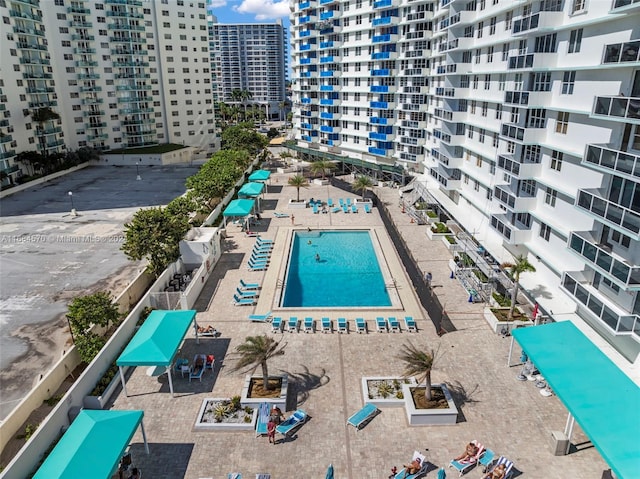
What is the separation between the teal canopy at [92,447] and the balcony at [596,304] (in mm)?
19117

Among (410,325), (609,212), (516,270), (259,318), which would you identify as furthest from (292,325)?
(609,212)

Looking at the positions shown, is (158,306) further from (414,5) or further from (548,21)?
(414,5)

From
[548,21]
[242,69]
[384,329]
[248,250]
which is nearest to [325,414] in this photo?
[384,329]

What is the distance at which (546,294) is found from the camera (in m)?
25.3

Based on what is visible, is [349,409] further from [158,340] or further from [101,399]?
[101,399]

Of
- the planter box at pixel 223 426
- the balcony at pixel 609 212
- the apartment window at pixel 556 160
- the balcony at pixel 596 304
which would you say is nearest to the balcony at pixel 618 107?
the balcony at pixel 609 212

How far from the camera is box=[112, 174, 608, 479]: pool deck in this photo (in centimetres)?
1630

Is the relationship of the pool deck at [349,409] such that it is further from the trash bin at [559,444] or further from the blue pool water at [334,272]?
the blue pool water at [334,272]

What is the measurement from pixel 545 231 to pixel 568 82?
8328mm

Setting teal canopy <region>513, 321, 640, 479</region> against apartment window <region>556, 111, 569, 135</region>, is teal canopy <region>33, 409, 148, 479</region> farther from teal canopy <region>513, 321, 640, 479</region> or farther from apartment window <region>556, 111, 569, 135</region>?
apartment window <region>556, 111, 569, 135</region>

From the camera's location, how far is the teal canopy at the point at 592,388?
14.1 m

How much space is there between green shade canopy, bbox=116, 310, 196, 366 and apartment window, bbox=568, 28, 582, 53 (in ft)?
79.3

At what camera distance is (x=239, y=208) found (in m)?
40.3

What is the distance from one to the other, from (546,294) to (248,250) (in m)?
22.6
